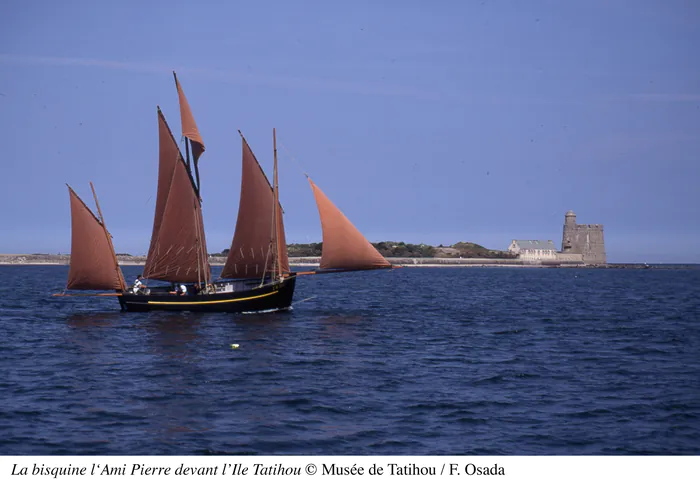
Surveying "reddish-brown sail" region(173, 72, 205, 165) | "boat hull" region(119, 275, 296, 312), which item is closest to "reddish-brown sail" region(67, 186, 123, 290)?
"boat hull" region(119, 275, 296, 312)

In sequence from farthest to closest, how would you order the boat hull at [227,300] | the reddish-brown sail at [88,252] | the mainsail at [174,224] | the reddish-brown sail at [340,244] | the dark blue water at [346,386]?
the boat hull at [227,300], the reddish-brown sail at [88,252], the mainsail at [174,224], the reddish-brown sail at [340,244], the dark blue water at [346,386]

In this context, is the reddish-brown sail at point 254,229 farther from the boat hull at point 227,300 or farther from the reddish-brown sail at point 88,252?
the reddish-brown sail at point 88,252

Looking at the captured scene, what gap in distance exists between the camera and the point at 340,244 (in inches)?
1916

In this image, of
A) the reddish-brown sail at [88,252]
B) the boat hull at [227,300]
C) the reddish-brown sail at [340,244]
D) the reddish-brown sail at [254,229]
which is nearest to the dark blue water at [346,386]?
the boat hull at [227,300]

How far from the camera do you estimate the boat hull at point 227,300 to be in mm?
51656

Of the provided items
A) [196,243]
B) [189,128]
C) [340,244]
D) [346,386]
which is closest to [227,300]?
[196,243]

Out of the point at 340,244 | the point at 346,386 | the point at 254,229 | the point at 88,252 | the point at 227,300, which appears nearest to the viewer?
the point at 346,386

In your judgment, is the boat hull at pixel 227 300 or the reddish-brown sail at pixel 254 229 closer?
the reddish-brown sail at pixel 254 229

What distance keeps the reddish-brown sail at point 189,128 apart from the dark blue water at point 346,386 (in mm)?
10893

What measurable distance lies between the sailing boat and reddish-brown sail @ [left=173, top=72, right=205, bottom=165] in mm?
19

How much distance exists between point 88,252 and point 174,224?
19.7ft

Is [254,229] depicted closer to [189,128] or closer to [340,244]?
[340,244]

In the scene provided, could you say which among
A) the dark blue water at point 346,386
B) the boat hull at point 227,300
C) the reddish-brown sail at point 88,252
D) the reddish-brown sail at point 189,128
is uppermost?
the reddish-brown sail at point 189,128

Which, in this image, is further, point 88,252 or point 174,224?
point 88,252
